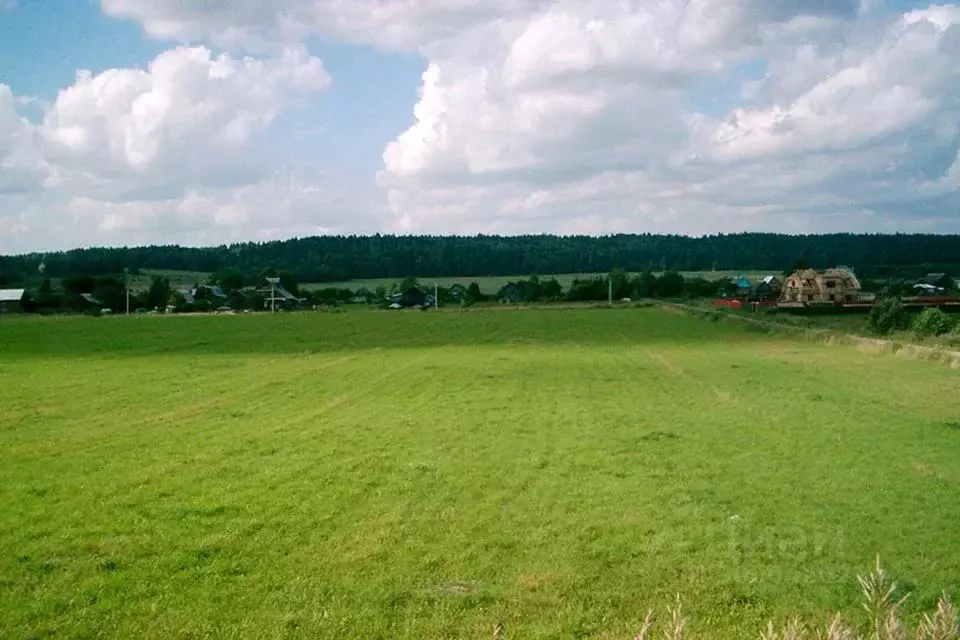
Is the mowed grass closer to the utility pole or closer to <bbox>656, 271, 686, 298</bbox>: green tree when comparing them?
the utility pole

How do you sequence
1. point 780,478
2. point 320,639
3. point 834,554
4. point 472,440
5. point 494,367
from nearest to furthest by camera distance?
point 320,639 < point 834,554 < point 780,478 < point 472,440 < point 494,367

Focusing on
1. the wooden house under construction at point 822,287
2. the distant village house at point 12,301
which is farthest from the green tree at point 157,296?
the wooden house under construction at point 822,287

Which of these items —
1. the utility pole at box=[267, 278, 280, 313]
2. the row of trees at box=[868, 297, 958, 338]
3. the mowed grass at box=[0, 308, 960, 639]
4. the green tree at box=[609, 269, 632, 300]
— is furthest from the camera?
the green tree at box=[609, 269, 632, 300]

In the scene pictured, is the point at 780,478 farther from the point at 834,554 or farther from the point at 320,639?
the point at 320,639

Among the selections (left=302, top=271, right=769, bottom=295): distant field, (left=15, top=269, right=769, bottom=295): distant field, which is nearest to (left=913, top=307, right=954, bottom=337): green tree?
(left=15, top=269, right=769, bottom=295): distant field

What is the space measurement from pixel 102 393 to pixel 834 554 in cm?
2229

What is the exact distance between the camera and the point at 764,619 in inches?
336

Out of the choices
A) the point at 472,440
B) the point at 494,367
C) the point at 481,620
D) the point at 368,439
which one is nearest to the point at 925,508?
the point at 481,620

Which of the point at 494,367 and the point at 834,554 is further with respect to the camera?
the point at 494,367

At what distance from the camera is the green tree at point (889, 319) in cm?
5166

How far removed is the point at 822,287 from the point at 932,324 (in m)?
64.1

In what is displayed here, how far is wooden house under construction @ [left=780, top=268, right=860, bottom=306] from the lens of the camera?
349ft

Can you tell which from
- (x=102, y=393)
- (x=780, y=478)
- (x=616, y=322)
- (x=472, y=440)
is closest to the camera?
(x=780, y=478)

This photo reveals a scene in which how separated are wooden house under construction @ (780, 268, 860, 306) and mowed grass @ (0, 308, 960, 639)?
81111mm
